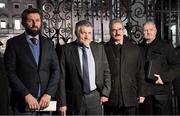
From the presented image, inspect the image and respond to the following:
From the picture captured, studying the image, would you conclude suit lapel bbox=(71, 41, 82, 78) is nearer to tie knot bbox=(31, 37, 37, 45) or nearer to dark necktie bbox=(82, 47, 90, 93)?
dark necktie bbox=(82, 47, 90, 93)

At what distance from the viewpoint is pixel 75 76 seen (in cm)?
452

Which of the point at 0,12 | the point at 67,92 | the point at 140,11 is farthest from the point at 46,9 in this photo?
the point at 67,92

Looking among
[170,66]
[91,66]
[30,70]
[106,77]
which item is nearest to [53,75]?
[30,70]

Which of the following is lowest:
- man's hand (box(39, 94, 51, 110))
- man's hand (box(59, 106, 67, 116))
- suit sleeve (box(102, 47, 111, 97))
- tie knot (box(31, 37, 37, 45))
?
man's hand (box(59, 106, 67, 116))

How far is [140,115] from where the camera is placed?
→ 520 centimetres

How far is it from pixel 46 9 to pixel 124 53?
7.03ft

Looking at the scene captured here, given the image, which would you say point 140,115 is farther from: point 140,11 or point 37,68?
point 140,11

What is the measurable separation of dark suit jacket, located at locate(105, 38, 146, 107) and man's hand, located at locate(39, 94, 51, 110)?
100 cm

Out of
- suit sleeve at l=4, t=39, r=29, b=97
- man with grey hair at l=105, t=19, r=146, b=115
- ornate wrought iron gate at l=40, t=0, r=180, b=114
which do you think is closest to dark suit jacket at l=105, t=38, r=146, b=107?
man with grey hair at l=105, t=19, r=146, b=115

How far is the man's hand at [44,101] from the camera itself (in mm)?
4067

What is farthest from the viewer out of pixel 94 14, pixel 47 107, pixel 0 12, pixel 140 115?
pixel 94 14

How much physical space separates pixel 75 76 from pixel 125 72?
2.23 ft

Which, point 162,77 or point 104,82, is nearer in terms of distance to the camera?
point 104,82

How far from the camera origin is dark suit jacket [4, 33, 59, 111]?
4084 millimetres
